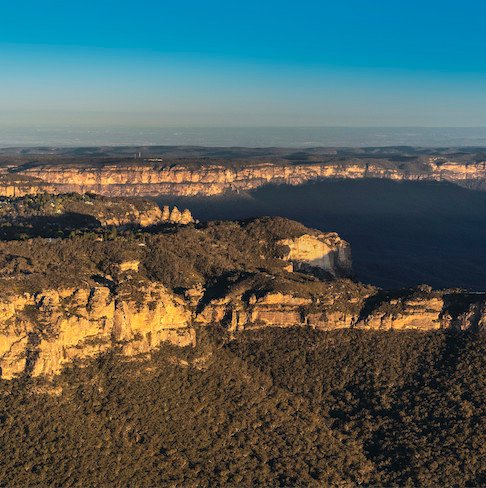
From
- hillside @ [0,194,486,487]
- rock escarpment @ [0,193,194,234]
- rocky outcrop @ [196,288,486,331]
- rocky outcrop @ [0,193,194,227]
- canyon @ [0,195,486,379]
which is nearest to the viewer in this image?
hillside @ [0,194,486,487]

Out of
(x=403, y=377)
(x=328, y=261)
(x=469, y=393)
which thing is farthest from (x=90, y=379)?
(x=328, y=261)

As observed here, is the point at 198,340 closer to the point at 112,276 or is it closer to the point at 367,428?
the point at 112,276

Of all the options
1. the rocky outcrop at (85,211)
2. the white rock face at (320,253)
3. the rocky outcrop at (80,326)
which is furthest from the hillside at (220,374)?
the rocky outcrop at (85,211)

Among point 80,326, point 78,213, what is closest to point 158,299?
point 80,326

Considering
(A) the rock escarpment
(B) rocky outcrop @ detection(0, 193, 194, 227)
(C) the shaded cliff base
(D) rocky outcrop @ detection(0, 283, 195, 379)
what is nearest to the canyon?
(D) rocky outcrop @ detection(0, 283, 195, 379)

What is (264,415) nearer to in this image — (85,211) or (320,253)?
(320,253)

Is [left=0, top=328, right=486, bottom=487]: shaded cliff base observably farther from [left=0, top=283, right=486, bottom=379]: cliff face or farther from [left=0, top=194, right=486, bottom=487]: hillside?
[left=0, top=283, right=486, bottom=379]: cliff face

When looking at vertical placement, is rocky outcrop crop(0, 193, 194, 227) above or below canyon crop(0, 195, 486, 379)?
above
